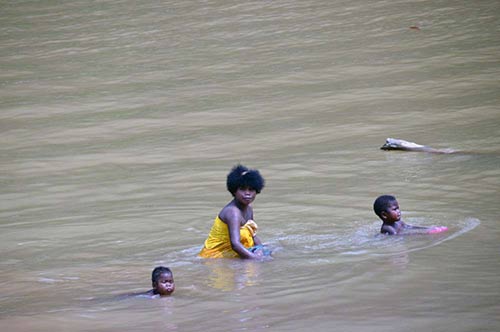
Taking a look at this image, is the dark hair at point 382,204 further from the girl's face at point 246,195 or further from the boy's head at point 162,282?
the boy's head at point 162,282

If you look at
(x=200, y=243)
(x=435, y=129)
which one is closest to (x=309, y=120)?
(x=435, y=129)

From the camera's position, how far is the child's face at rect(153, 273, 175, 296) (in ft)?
22.2

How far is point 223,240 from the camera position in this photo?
7984 mm

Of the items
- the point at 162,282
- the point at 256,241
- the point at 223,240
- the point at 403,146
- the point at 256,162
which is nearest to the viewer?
the point at 162,282

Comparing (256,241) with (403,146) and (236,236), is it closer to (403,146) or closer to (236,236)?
(236,236)

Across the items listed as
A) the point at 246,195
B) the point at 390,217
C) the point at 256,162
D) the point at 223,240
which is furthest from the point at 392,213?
the point at 256,162

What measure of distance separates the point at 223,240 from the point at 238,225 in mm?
253

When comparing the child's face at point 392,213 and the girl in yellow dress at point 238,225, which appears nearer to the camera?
the girl in yellow dress at point 238,225

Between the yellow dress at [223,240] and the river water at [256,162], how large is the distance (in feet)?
0.38

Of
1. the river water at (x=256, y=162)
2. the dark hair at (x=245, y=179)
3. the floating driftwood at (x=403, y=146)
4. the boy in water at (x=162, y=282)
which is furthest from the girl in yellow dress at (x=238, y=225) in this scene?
the floating driftwood at (x=403, y=146)

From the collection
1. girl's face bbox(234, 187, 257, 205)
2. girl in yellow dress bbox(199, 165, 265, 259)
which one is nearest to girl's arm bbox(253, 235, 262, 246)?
girl in yellow dress bbox(199, 165, 265, 259)

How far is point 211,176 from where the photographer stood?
10.9m

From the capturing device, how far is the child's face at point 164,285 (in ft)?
22.2

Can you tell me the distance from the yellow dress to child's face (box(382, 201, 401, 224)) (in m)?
1.19
